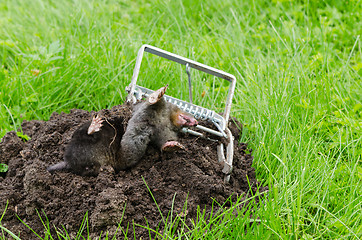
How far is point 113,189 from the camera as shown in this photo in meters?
2.30

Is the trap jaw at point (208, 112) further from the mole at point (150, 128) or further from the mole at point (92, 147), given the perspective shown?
the mole at point (92, 147)

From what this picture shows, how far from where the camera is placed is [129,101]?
9.14ft

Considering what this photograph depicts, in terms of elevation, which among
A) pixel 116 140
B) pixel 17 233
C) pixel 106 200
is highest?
pixel 116 140

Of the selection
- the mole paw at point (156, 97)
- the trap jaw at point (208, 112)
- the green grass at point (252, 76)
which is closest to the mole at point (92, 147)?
the mole paw at point (156, 97)

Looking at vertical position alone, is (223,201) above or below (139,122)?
below

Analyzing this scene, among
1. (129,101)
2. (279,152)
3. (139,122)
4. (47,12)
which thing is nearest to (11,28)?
(47,12)

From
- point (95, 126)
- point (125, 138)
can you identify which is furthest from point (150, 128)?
point (95, 126)

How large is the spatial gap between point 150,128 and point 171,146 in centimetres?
18

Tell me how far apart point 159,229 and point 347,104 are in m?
2.06

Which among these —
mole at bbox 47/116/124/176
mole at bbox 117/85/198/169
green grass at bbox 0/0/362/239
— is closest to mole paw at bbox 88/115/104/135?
mole at bbox 47/116/124/176

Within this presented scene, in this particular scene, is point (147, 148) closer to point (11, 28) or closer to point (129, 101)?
point (129, 101)

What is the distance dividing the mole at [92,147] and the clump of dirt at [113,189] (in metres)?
0.05

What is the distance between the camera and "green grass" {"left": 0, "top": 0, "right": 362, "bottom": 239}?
2531 millimetres

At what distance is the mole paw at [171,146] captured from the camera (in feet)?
7.68
